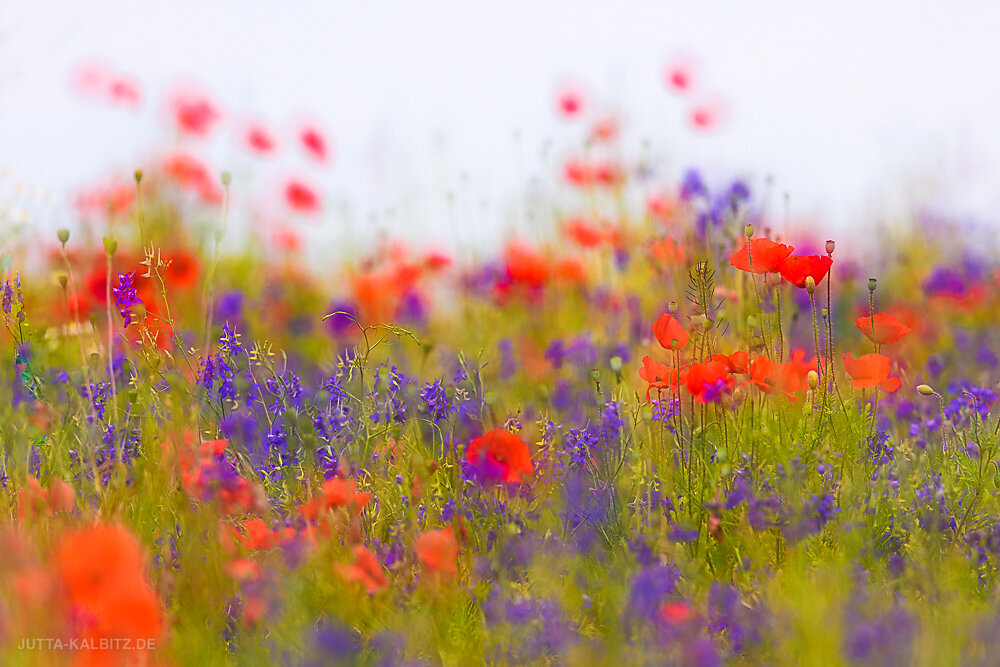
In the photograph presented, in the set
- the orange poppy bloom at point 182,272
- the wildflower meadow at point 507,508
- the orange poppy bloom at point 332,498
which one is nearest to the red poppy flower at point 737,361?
the wildflower meadow at point 507,508

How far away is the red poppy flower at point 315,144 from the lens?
5312mm

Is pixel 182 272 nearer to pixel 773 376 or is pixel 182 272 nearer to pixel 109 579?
pixel 773 376

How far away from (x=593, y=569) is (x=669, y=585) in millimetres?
227

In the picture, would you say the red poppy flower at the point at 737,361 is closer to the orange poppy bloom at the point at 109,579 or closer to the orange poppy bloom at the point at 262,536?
the orange poppy bloom at the point at 262,536

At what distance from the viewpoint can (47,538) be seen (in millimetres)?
1902

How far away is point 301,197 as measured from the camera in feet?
18.2

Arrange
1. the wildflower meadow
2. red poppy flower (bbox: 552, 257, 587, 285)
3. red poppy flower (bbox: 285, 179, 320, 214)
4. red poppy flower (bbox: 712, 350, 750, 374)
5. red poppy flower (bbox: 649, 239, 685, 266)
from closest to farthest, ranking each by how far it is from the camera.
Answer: the wildflower meadow, red poppy flower (bbox: 712, 350, 750, 374), red poppy flower (bbox: 649, 239, 685, 266), red poppy flower (bbox: 552, 257, 587, 285), red poppy flower (bbox: 285, 179, 320, 214)

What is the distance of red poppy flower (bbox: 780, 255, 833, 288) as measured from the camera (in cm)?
209

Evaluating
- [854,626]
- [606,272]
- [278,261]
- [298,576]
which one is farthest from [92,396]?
[278,261]

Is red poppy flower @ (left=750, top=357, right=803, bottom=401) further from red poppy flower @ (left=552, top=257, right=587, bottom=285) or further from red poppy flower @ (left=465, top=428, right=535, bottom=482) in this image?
red poppy flower @ (left=552, top=257, right=587, bottom=285)

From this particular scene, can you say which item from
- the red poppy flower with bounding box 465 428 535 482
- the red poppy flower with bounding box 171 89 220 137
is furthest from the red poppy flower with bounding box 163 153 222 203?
the red poppy flower with bounding box 465 428 535 482

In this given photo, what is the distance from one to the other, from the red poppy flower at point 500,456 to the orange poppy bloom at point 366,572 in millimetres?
357

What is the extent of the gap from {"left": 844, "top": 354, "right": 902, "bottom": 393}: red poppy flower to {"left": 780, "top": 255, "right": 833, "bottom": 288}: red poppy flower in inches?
8.2

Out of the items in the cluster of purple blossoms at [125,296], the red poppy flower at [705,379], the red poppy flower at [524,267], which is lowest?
the red poppy flower at [524,267]
